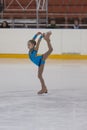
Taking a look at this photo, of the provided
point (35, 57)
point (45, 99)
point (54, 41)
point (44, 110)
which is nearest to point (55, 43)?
point (54, 41)

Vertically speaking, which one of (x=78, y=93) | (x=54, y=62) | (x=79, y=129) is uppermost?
(x=79, y=129)

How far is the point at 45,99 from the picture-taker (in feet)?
22.6

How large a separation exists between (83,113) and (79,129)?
38.4 inches

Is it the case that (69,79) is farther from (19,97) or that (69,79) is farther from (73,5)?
(73,5)

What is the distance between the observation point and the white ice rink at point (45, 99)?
512cm

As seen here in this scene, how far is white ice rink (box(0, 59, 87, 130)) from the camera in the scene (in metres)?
5.12

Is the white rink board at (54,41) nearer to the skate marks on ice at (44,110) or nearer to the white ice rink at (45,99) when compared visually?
the white ice rink at (45,99)

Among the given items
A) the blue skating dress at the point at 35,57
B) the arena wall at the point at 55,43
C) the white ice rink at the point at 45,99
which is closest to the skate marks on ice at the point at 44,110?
the white ice rink at the point at 45,99

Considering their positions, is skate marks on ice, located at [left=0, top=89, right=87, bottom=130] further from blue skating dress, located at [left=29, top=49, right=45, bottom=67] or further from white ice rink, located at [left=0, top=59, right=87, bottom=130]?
blue skating dress, located at [left=29, top=49, right=45, bottom=67]

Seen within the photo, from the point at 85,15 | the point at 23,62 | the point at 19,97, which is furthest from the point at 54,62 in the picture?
the point at 19,97

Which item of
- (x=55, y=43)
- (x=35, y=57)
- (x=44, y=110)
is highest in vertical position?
(x=35, y=57)

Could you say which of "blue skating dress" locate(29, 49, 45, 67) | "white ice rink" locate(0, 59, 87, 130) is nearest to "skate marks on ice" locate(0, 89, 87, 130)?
"white ice rink" locate(0, 59, 87, 130)

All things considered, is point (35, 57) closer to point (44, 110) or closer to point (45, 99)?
point (45, 99)

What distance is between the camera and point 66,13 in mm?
16219
